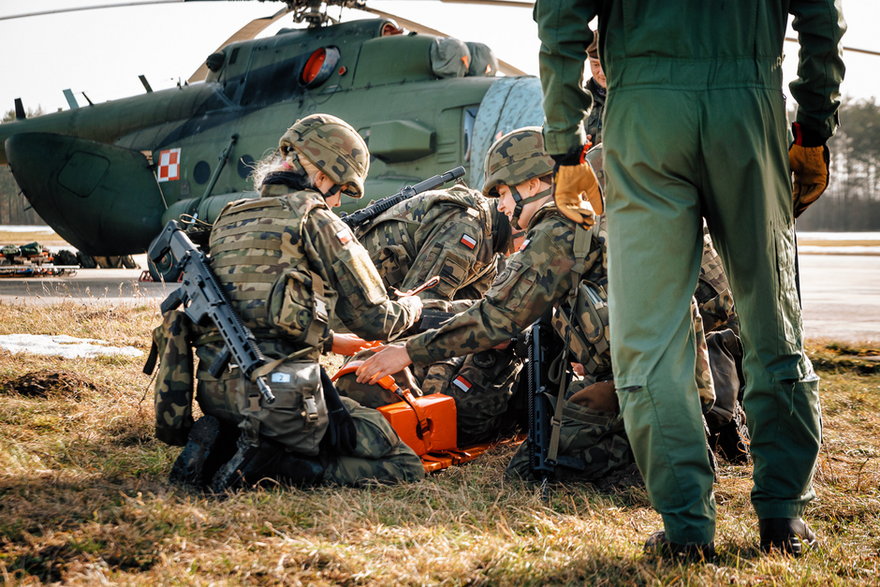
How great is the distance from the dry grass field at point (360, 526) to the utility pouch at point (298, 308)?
578 millimetres

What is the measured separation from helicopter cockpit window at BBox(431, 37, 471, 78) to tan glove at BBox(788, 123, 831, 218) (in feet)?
24.1

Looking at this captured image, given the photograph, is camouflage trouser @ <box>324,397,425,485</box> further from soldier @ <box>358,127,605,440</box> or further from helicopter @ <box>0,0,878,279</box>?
helicopter @ <box>0,0,878,279</box>

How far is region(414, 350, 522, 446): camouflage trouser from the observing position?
13.0 feet

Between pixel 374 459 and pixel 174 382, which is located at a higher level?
pixel 174 382

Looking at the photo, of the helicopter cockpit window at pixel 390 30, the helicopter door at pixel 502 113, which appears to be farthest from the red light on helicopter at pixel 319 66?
the helicopter door at pixel 502 113

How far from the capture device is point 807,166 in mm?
2623

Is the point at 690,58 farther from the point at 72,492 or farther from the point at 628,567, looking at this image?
the point at 72,492

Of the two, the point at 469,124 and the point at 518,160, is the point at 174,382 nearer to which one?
the point at 518,160

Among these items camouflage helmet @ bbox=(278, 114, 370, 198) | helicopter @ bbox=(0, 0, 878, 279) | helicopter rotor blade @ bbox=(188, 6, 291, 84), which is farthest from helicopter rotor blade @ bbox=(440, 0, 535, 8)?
camouflage helmet @ bbox=(278, 114, 370, 198)

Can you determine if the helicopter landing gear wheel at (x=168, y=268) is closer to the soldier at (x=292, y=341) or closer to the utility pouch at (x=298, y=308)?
the soldier at (x=292, y=341)

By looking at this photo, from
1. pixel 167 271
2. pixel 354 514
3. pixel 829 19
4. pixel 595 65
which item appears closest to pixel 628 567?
pixel 354 514

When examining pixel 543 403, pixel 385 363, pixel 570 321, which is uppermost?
pixel 570 321

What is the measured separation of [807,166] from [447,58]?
746cm

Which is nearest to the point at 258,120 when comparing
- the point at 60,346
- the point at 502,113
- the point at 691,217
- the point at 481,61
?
the point at 481,61
